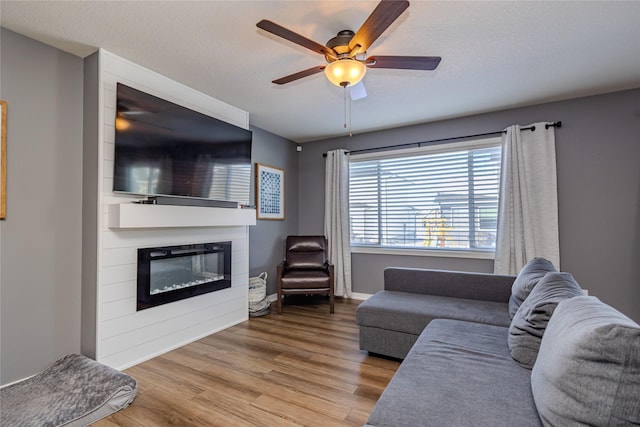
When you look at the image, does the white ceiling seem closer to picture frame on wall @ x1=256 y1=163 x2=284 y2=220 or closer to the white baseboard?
picture frame on wall @ x1=256 y1=163 x2=284 y2=220

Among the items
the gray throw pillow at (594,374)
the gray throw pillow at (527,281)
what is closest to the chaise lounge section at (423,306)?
the gray throw pillow at (527,281)

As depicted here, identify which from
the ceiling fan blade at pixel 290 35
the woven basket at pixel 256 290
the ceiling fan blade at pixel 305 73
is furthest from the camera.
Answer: the woven basket at pixel 256 290

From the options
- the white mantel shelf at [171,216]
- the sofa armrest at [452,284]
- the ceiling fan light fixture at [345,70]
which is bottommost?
the sofa armrest at [452,284]

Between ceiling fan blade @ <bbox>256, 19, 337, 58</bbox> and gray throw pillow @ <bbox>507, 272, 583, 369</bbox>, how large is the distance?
6.14 ft

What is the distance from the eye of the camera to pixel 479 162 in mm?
3891

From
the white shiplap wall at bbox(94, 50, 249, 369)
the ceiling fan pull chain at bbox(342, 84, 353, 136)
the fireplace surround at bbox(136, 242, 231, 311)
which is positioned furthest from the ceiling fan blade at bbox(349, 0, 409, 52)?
the fireplace surround at bbox(136, 242, 231, 311)

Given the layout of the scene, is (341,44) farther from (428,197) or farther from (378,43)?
(428,197)

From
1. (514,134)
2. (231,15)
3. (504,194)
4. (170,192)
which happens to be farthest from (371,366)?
(514,134)

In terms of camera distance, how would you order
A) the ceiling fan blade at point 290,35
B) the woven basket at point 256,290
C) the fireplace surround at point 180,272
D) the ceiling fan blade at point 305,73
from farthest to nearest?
the woven basket at point 256,290 < the fireplace surround at point 180,272 < the ceiling fan blade at point 305,73 < the ceiling fan blade at point 290,35

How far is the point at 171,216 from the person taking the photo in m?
2.73

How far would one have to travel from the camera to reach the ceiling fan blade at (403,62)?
6.43 ft

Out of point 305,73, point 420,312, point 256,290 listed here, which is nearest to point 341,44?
point 305,73

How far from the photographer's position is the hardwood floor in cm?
184

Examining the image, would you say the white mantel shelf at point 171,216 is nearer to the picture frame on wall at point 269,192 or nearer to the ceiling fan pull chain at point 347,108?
the picture frame on wall at point 269,192
